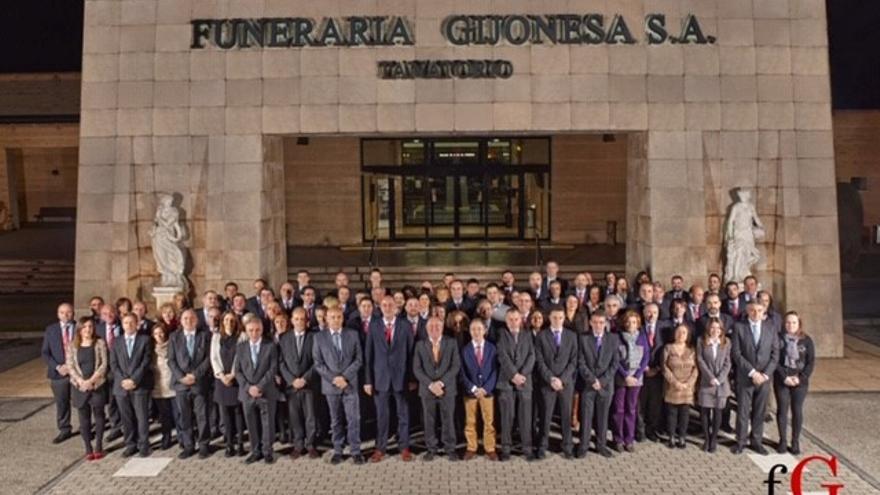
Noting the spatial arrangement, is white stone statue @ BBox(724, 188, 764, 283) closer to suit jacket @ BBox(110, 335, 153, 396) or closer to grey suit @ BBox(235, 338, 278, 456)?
grey suit @ BBox(235, 338, 278, 456)

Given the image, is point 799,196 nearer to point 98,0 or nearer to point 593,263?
point 593,263

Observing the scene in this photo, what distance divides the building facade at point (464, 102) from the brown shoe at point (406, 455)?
710 centimetres

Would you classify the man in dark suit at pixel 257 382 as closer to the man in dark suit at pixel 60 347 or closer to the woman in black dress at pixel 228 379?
the woman in black dress at pixel 228 379

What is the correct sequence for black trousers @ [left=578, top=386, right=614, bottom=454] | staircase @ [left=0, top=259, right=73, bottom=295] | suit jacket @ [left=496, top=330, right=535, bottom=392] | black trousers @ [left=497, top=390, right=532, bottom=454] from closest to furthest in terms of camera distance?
suit jacket @ [left=496, top=330, right=535, bottom=392]
black trousers @ [left=497, top=390, right=532, bottom=454]
black trousers @ [left=578, top=386, right=614, bottom=454]
staircase @ [left=0, top=259, right=73, bottom=295]

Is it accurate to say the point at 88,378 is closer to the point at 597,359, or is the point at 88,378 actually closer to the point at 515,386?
the point at 515,386

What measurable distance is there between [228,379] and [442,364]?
2797 millimetres

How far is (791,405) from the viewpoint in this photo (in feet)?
37.0

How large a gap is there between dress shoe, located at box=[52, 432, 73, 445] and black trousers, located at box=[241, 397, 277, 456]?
3.06 meters

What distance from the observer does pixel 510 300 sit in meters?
13.5

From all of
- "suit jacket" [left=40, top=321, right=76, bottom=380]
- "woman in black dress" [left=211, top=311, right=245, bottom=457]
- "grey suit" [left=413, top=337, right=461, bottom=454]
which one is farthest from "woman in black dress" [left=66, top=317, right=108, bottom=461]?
"grey suit" [left=413, top=337, right=461, bottom=454]

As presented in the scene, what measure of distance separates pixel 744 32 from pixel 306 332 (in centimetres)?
1118

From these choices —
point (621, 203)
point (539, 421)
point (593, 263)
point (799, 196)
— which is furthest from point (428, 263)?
point (539, 421)

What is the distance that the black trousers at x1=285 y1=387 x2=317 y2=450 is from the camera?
11156 mm

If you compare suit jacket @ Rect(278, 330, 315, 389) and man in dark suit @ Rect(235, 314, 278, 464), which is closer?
man in dark suit @ Rect(235, 314, 278, 464)
